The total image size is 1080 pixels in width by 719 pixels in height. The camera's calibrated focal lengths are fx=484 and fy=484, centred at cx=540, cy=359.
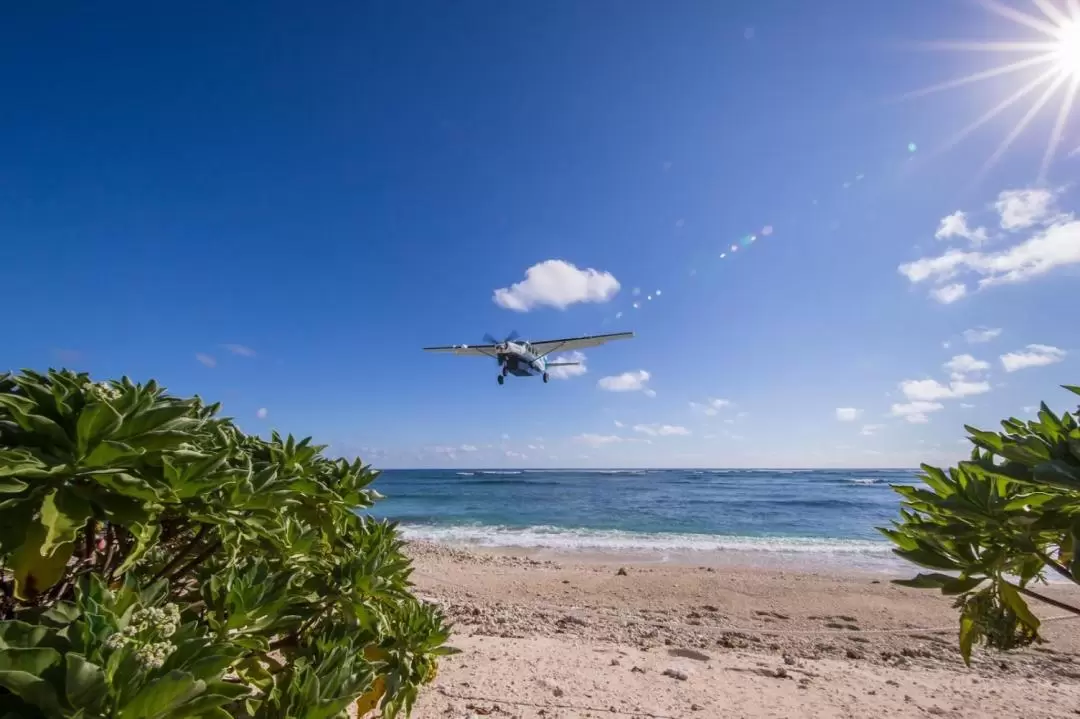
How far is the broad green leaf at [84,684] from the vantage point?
0.92m

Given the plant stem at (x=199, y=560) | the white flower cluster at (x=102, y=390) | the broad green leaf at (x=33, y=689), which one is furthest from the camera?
the plant stem at (x=199, y=560)

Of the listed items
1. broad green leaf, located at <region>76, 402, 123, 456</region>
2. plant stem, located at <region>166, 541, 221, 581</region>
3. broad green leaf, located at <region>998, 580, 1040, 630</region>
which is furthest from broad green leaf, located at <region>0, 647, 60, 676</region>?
broad green leaf, located at <region>998, 580, 1040, 630</region>

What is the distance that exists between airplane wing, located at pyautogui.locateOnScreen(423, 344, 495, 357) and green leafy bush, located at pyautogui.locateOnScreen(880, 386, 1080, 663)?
2318cm

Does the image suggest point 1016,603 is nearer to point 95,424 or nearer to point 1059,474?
point 1059,474

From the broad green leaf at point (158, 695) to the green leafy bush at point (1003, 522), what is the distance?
6.46 ft

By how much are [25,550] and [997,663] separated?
26.4ft

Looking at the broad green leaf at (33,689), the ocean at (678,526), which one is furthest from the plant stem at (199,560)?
the ocean at (678,526)

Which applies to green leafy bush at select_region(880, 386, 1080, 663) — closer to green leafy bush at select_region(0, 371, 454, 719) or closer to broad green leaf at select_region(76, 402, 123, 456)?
green leafy bush at select_region(0, 371, 454, 719)

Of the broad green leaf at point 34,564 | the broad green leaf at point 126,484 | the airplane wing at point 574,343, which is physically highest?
the airplane wing at point 574,343

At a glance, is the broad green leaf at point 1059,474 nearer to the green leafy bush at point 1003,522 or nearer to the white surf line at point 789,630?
the green leafy bush at point 1003,522

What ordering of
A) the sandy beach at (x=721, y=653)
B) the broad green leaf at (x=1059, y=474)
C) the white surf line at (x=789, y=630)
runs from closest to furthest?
the broad green leaf at (x=1059, y=474) → the sandy beach at (x=721, y=653) → the white surf line at (x=789, y=630)

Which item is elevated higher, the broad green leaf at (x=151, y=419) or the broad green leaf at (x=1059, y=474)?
the broad green leaf at (x=151, y=419)

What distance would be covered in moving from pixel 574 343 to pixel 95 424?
26418 mm

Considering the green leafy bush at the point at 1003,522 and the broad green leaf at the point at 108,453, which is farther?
the green leafy bush at the point at 1003,522
